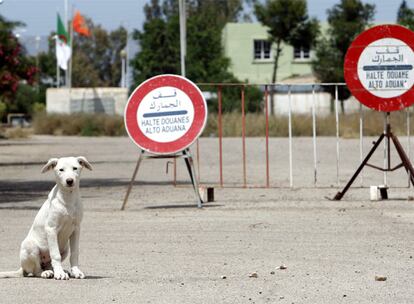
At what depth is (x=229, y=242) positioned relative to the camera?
548 inches

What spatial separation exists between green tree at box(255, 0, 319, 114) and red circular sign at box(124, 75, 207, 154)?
56797 millimetres

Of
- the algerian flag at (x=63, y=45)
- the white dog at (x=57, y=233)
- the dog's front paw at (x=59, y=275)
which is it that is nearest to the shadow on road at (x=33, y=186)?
the white dog at (x=57, y=233)

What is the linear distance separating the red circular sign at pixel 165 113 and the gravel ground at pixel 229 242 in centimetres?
106

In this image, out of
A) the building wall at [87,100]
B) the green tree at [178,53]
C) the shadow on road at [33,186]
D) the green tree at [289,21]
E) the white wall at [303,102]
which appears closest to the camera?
the shadow on road at [33,186]

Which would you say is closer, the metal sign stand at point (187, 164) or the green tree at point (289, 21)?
the metal sign stand at point (187, 164)

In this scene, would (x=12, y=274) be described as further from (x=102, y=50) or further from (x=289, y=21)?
(x=102, y=50)

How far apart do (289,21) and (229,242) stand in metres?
63.1

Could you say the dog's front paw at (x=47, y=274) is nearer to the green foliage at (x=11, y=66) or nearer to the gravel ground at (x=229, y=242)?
the gravel ground at (x=229, y=242)

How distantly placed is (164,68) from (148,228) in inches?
2839

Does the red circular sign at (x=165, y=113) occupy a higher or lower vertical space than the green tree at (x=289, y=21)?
lower

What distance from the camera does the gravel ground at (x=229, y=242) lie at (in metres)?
9.97

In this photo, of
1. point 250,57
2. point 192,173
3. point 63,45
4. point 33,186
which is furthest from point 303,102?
point 192,173

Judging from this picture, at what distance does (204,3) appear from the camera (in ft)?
399

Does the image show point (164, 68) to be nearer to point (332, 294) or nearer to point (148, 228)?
point (148, 228)
